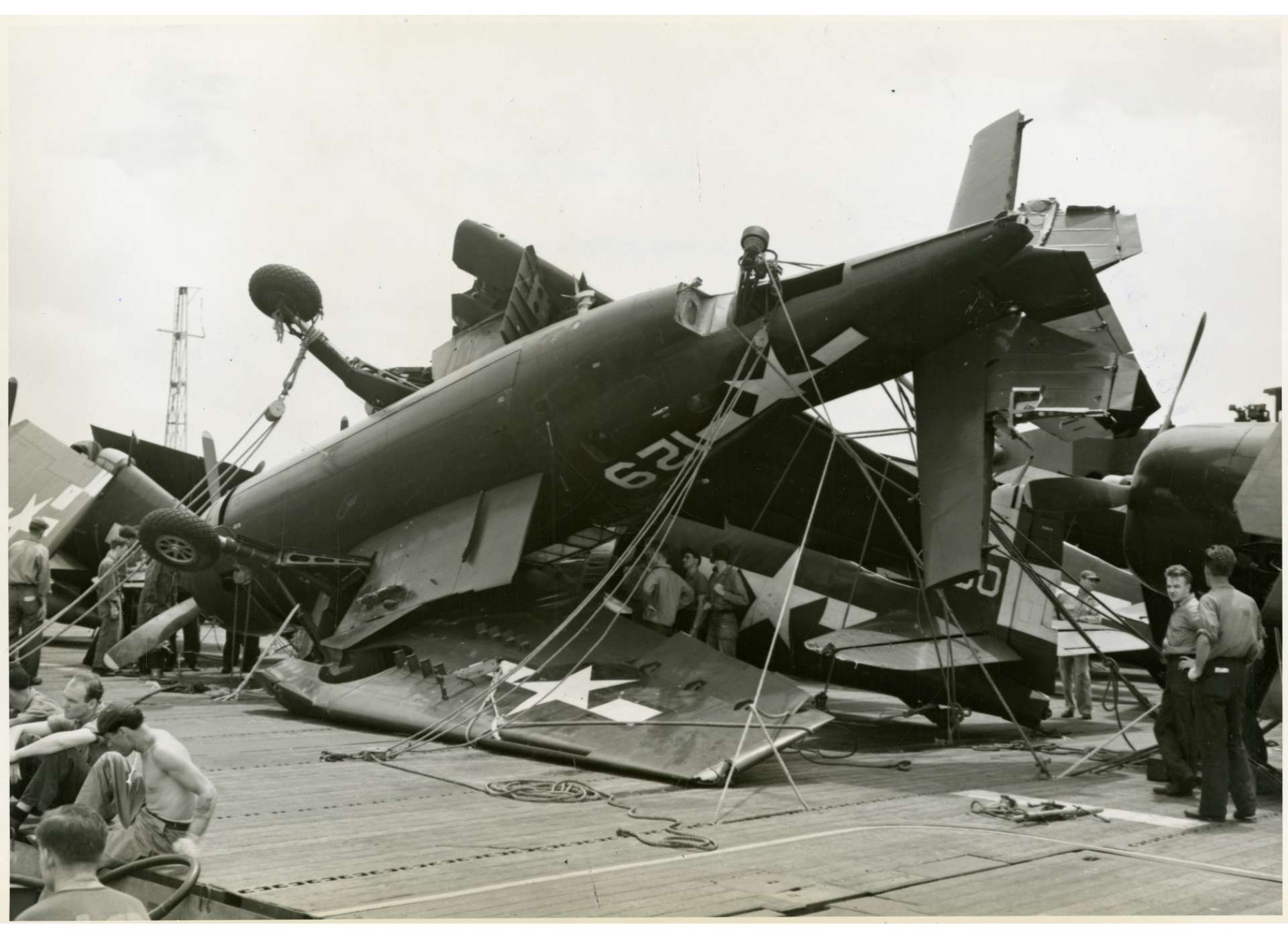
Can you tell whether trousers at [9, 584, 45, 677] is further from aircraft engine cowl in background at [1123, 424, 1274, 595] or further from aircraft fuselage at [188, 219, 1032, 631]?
aircraft engine cowl in background at [1123, 424, 1274, 595]

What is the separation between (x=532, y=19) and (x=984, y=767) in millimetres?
6154

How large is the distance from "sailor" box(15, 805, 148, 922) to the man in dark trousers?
5.97 meters

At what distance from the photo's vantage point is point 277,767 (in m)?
8.67

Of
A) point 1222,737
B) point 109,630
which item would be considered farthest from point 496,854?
point 109,630

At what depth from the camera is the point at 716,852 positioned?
20.0ft

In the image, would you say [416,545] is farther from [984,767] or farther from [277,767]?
[984,767]

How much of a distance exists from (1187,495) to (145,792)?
937 centimetres

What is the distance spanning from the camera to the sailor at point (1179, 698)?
7.49 m

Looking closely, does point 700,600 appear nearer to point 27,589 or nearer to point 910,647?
point 910,647

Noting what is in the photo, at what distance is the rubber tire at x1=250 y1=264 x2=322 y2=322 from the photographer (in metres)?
13.6

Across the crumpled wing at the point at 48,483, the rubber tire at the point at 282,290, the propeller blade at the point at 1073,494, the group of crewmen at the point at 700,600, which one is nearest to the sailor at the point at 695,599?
the group of crewmen at the point at 700,600

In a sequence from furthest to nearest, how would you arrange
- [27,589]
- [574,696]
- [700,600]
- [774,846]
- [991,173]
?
[700,600]
[27,589]
[991,173]
[574,696]
[774,846]

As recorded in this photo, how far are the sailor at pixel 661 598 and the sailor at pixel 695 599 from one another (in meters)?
0.19

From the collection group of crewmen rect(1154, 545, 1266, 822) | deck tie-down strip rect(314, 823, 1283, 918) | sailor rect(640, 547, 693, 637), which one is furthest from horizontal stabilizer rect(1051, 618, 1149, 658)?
deck tie-down strip rect(314, 823, 1283, 918)
